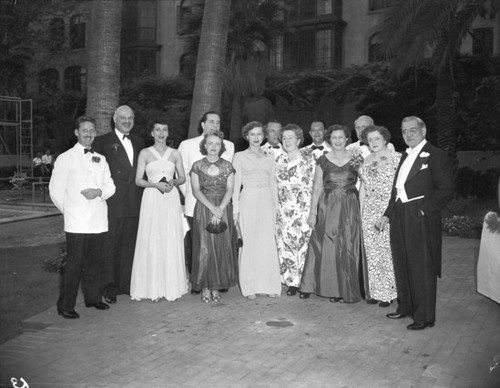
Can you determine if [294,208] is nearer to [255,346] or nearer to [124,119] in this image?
[124,119]

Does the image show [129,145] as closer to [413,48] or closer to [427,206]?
[427,206]

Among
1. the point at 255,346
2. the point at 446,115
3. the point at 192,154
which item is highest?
the point at 446,115

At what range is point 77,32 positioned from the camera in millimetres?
34312

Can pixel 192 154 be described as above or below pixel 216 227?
above

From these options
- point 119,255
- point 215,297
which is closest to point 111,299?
point 119,255

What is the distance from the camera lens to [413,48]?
1459 cm

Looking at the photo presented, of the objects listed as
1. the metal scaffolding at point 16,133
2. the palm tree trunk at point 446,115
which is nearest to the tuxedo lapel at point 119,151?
the palm tree trunk at point 446,115

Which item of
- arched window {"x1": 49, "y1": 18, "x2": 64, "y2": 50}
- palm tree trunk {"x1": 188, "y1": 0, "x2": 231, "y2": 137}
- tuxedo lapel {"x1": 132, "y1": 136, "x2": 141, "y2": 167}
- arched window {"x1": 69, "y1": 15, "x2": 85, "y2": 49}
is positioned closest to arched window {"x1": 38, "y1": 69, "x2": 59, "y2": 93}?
arched window {"x1": 69, "y1": 15, "x2": 85, "y2": 49}

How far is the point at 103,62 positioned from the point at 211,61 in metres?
1.90

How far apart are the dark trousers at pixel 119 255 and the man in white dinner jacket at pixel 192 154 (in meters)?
0.71

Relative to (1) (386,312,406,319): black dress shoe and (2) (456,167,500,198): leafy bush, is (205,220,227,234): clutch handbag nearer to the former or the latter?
(1) (386,312,406,319): black dress shoe

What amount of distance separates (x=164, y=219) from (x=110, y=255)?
745mm

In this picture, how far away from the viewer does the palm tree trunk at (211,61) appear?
9809 mm

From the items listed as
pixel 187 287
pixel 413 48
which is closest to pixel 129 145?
pixel 187 287
